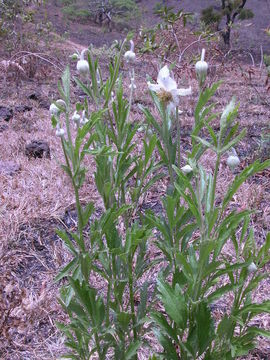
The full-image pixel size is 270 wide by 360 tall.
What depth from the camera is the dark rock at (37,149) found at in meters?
3.08

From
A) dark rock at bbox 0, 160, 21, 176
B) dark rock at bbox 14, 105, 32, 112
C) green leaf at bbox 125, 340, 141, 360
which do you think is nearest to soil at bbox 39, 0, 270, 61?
dark rock at bbox 14, 105, 32, 112

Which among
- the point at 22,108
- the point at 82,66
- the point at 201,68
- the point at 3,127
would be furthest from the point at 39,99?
the point at 201,68

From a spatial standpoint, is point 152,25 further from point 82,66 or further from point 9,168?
point 82,66

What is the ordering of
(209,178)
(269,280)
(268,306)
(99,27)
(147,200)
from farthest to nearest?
(99,27) < (147,200) < (269,280) < (209,178) < (268,306)

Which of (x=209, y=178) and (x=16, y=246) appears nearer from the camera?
(x=209, y=178)

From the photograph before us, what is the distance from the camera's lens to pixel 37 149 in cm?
308

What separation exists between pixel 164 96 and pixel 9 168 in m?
1.95

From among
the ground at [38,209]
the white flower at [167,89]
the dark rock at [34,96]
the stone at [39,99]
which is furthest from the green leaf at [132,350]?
the dark rock at [34,96]

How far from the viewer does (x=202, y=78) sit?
1.08 metres

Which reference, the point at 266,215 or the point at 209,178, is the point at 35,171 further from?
the point at 209,178

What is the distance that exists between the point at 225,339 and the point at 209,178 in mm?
408

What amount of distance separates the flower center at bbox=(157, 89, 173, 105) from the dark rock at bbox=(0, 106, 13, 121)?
3.12 m

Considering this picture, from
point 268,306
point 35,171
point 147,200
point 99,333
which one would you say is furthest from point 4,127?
point 268,306

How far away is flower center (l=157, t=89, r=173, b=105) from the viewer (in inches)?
42.1
